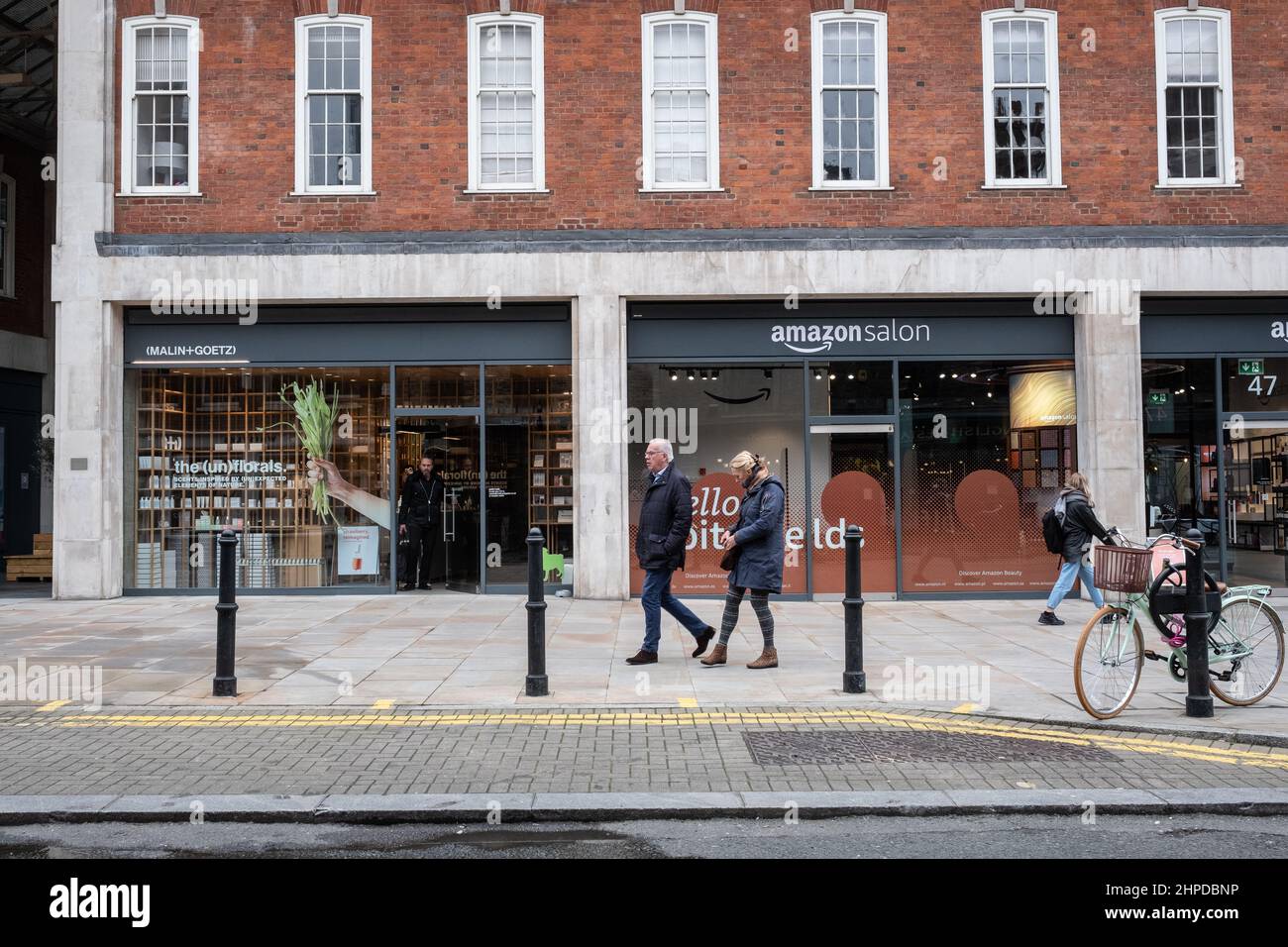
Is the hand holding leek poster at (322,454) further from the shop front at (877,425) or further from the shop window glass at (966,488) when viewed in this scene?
the shop window glass at (966,488)

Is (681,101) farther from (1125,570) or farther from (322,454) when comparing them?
(1125,570)

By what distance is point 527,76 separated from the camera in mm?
14562

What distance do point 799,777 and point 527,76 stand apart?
11426 mm

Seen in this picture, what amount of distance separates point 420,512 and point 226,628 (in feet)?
21.8

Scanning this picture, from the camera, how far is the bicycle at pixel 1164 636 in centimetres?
721

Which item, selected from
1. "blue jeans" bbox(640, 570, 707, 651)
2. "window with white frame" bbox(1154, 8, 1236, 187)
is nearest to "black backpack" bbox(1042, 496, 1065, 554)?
"blue jeans" bbox(640, 570, 707, 651)

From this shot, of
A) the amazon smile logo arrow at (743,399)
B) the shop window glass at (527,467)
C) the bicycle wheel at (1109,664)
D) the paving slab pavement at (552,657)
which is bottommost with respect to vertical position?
the paving slab pavement at (552,657)

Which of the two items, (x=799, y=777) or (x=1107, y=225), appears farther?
(x=1107, y=225)

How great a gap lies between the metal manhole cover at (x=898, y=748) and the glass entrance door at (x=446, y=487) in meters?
8.41

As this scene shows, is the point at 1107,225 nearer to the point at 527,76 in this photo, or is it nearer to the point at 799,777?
the point at 527,76

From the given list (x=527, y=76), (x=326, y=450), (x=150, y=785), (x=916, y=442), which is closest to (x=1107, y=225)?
(x=916, y=442)

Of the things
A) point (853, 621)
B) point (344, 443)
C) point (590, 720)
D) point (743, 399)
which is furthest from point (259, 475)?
point (853, 621)

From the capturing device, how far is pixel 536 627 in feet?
26.9

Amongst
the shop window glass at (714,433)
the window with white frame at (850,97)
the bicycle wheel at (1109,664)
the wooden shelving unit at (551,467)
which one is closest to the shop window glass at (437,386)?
the wooden shelving unit at (551,467)
